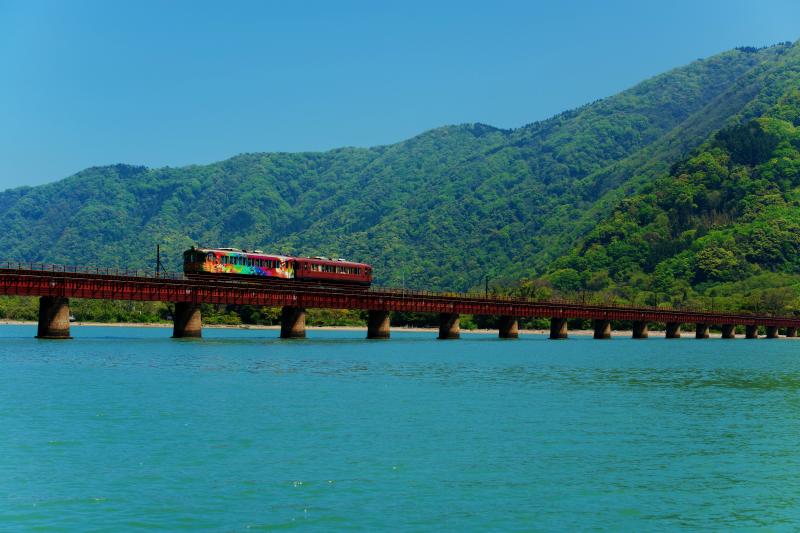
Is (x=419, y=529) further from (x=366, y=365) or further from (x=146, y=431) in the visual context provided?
(x=366, y=365)

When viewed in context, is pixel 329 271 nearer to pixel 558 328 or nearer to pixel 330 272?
pixel 330 272

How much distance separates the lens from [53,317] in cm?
11262

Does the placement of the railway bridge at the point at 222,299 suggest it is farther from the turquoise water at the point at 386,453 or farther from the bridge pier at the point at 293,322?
the turquoise water at the point at 386,453

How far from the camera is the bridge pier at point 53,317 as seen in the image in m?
110

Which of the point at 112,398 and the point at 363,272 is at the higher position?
the point at 363,272

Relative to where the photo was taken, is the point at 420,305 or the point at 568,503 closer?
the point at 568,503

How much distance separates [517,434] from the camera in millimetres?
43844

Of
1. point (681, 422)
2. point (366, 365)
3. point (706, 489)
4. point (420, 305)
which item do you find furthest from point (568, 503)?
point (420, 305)

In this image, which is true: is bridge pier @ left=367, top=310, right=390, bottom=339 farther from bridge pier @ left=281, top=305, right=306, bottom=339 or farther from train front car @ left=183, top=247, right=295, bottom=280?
train front car @ left=183, top=247, right=295, bottom=280

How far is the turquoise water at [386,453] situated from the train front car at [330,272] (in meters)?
67.4

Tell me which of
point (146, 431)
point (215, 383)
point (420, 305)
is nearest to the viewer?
point (146, 431)

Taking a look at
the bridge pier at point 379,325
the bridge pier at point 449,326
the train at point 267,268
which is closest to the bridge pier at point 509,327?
the bridge pier at point 449,326

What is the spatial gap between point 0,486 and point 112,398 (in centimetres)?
2355

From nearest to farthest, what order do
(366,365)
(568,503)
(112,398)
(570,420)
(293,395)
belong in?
(568,503) → (570,420) → (112,398) → (293,395) → (366,365)
